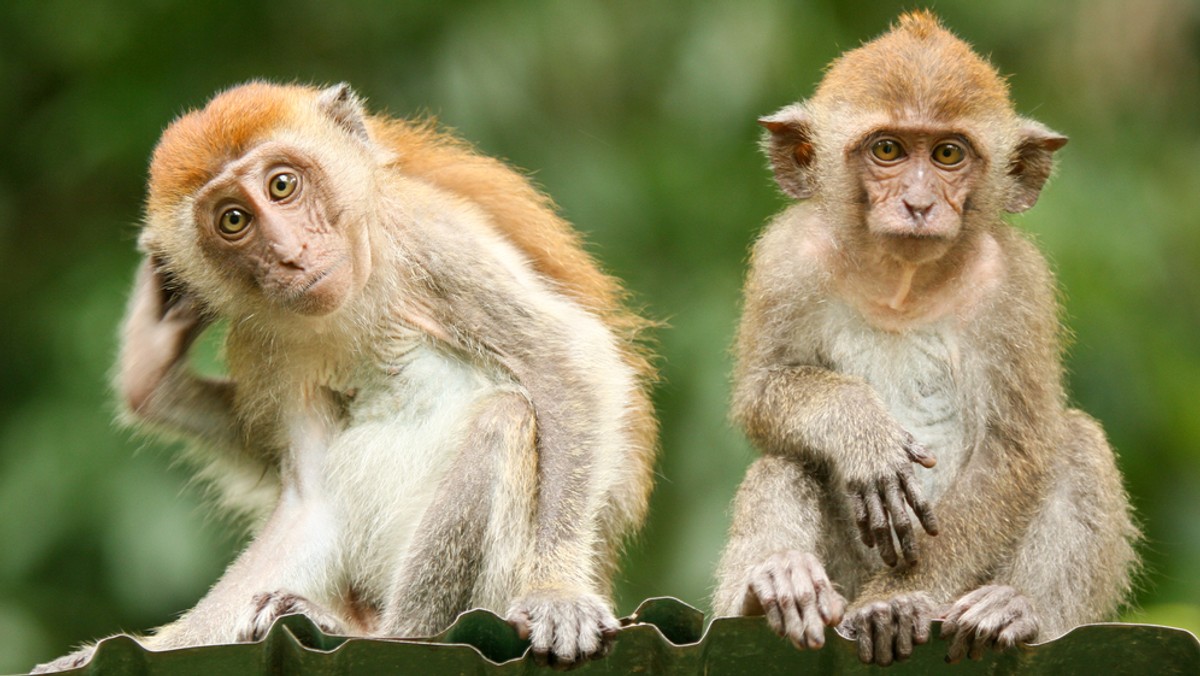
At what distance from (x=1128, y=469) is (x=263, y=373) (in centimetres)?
516

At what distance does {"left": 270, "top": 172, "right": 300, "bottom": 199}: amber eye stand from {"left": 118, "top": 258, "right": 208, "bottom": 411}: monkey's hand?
591mm

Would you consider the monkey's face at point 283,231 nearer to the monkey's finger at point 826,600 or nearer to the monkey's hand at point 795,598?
the monkey's hand at point 795,598

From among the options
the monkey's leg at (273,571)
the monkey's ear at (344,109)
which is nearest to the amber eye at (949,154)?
the monkey's ear at (344,109)

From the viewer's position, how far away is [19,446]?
980cm

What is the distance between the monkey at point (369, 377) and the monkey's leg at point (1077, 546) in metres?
1.44

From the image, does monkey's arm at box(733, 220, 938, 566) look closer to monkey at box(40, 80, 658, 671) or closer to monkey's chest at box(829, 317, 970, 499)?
monkey's chest at box(829, 317, 970, 499)

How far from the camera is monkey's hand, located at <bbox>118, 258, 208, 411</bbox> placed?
645 centimetres

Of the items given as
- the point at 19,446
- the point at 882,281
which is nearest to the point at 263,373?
the point at 882,281

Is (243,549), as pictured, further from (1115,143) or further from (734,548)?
(1115,143)

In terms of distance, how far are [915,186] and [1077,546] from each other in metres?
1.27

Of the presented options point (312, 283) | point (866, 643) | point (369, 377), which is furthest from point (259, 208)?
point (866, 643)

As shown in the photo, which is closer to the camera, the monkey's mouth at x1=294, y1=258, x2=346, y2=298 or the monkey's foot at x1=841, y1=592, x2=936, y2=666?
the monkey's foot at x1=841, y1=592, x2=936, y2=666

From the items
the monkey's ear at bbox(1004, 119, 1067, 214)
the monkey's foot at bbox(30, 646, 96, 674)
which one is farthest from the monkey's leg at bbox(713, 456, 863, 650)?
the monkey's foot at bbox(30, 646, 96, 674)

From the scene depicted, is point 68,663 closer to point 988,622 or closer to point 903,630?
point 903,630
